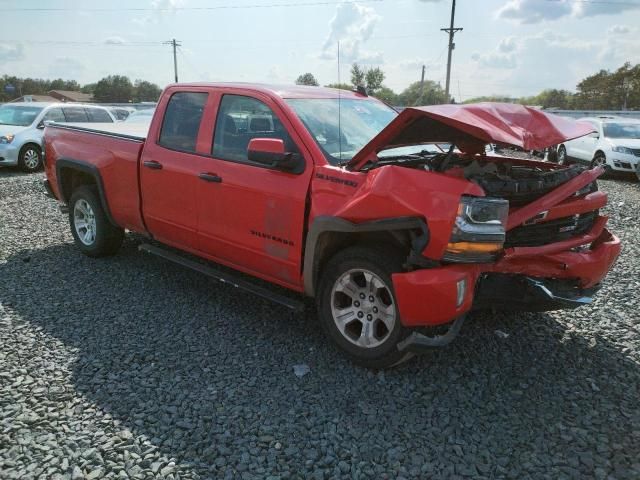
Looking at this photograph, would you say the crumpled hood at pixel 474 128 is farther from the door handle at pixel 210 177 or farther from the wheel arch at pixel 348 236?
the door handle at pixel 210 177

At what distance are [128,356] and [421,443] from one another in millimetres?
2109

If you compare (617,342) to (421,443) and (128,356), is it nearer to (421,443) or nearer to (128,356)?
(421,443)

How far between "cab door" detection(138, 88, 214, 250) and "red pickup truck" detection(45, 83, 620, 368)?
0.02 metres

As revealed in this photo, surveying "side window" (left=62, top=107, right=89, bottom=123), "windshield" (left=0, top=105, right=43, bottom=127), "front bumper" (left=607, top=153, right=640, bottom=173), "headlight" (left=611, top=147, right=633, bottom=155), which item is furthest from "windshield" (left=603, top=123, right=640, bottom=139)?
"windshield" (left=0, top=105, right=43, bottom=127)

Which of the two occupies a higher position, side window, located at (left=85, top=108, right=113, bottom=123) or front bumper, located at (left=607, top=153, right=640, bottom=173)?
side window, located at (left=85, top=108, right=113, bottom=123)

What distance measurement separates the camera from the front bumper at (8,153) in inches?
493

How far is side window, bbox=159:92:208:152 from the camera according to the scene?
454cm

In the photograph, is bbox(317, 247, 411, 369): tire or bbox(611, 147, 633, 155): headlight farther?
bbox(611, 147, 633, 155): headlight

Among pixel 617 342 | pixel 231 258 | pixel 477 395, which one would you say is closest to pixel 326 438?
pixel 477 395

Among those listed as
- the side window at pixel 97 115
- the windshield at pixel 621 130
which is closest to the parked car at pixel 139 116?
the side window at pixel 97 115

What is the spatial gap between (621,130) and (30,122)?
1546cm

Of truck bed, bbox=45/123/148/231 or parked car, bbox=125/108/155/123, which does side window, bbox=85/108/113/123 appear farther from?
truck bed, bbox=45/123/148/231

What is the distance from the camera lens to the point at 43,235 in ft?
22.6

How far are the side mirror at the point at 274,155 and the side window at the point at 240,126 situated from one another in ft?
1.01
